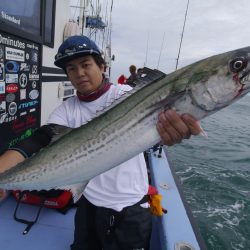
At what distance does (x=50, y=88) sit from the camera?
5258mm

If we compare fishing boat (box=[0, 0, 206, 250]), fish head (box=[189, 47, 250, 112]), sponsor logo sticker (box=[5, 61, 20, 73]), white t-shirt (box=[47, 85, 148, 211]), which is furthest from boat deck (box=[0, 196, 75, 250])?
fish head (box=[189, 47, 250, 112])

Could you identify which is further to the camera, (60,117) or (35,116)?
(35,116)

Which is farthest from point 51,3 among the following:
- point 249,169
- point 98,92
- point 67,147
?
point 249,169

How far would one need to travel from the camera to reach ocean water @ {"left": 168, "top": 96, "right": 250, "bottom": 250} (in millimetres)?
5621

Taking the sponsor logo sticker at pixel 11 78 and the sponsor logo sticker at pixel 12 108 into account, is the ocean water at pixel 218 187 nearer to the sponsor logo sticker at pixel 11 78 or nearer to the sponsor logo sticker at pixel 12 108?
the sponsor logo sticker at pixel 12 108

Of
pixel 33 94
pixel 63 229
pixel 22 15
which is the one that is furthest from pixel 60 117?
pixel 22 15

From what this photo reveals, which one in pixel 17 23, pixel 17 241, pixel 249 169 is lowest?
pixel 249 169

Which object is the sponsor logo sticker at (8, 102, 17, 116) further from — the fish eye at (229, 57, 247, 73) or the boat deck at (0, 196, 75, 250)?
the fish eye at (229, 57, 247, 73)

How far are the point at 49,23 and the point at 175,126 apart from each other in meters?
4.24

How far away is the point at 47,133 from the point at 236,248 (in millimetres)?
4639

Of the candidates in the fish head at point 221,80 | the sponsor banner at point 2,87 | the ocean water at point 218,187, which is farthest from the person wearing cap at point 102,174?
the ocean water at point 218,187

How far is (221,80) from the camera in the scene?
165 cm

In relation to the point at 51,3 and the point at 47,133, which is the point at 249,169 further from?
the point at 47,133

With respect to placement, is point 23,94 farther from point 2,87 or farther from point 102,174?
point 102,174
